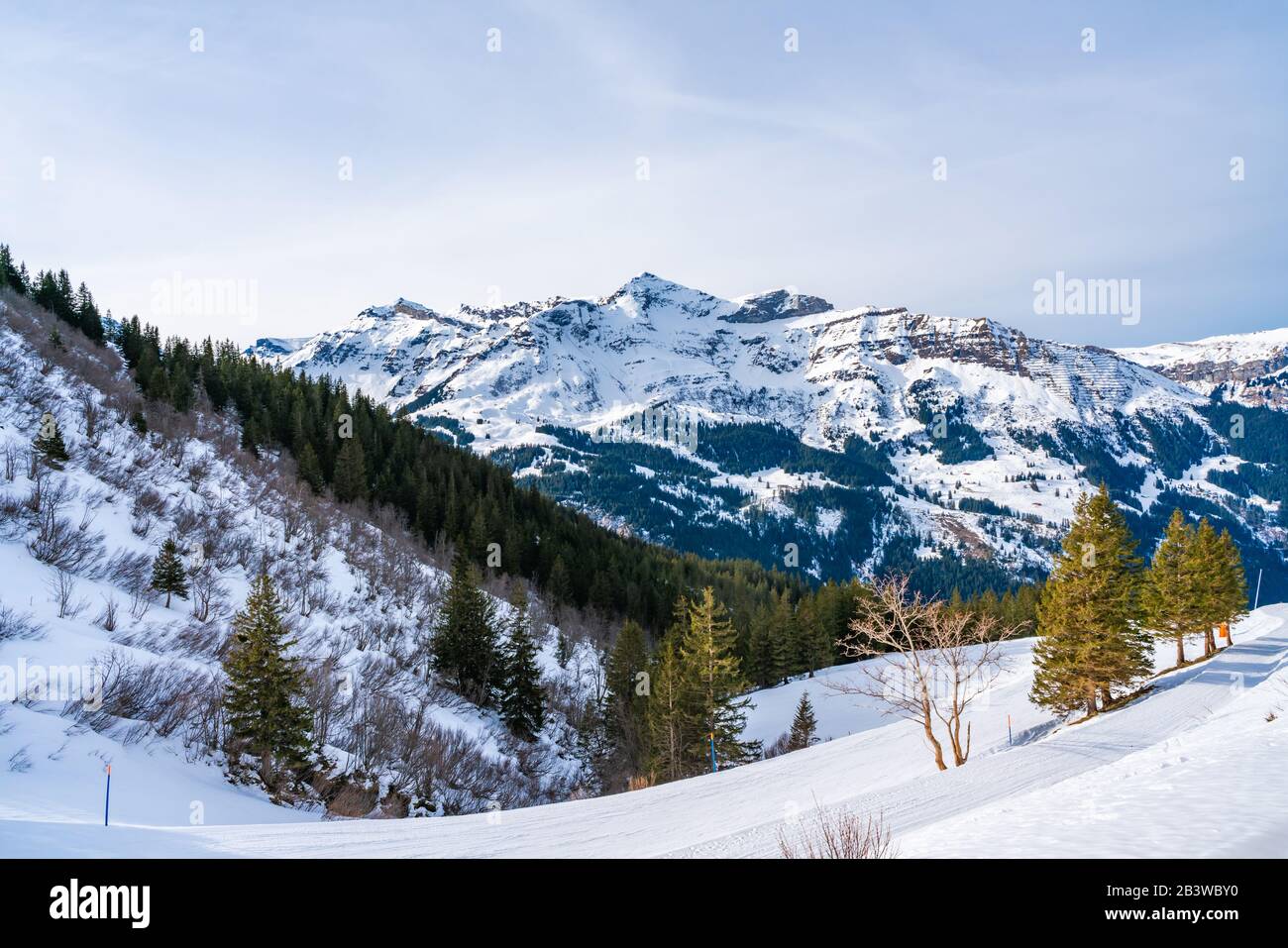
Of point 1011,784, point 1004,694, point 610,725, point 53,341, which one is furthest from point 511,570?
point 1011,784

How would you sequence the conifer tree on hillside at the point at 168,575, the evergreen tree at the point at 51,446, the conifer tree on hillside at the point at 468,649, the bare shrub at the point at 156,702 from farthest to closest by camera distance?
the conifer tree on hillside at the point at 468,649
the evergreen tree at the point at 51,446
the conifer tree on hillside at the point at 168,575
the bare shrub at the point at 156,702

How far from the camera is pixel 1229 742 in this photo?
13672 mm

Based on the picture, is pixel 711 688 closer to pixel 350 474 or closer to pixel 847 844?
pixel 847 844

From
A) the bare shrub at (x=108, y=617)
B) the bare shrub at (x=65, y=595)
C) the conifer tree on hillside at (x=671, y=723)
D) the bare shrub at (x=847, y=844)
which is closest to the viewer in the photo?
the bare shrub at (x=847, y=844)

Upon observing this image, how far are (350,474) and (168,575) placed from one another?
113 feet

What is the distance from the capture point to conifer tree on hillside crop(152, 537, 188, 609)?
30.5 m

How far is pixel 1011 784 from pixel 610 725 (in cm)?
3227

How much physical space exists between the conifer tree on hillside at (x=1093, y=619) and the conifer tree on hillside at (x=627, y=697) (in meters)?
23.3

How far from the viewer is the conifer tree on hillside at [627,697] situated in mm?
43781

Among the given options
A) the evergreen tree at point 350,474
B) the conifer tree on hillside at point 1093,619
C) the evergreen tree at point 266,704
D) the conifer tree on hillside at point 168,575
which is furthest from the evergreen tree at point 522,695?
the evergreen tree at point 350,474

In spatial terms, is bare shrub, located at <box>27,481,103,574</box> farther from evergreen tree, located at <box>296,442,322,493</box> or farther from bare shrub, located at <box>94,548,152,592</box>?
evergreen tree, located at <box>296,442,322,493</box>
